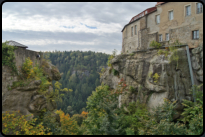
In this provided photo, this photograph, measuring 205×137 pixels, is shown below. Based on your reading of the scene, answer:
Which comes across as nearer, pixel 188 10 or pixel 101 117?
pixel 101 117

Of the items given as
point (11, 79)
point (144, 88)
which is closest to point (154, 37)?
point (144, 88)

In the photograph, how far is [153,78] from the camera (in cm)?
1509

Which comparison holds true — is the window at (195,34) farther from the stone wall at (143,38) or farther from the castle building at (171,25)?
the stone wall at (143,38)

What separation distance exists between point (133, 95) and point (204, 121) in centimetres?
891

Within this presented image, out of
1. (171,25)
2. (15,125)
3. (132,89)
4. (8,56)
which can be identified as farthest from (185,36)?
(15,125)

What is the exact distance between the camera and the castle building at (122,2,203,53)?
47.6 feet

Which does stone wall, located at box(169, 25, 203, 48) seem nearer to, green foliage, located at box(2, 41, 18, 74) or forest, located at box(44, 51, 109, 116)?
green foliage, located at box(2, 41, 18, 74)

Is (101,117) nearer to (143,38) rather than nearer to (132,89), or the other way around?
(132,89)

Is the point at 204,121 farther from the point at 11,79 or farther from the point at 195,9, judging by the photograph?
the point at 11,79

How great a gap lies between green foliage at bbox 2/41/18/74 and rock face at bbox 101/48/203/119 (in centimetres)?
1249

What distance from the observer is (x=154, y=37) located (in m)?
19.4

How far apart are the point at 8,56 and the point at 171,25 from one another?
16.7 meters

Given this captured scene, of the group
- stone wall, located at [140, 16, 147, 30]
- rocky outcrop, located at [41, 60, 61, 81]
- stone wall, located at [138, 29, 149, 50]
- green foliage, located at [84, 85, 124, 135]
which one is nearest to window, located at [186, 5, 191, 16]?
stone wall, located at [138, 29, 149, 50]

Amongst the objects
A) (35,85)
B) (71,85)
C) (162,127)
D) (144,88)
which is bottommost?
(71,85)
